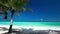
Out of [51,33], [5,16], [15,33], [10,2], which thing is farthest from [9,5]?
[51,33]

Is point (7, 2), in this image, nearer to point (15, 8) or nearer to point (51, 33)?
point (15, 8)

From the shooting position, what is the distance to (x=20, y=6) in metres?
14.0

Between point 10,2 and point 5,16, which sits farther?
point 5,16

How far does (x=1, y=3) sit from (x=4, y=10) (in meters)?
0.76

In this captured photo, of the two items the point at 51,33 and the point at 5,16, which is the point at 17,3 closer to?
the point at 5,16

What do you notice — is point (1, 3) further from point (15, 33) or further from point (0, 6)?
point (15, 33)

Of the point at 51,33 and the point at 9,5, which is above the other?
the point at 9,5

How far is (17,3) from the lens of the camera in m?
13.6

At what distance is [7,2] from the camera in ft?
45.1

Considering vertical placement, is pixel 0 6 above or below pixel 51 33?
above

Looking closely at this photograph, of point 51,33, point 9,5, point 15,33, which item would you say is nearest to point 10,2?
point 9,5

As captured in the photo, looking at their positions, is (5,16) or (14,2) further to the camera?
(5,16)

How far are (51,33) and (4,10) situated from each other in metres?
4.49

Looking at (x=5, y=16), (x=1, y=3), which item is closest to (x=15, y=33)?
(x=5, y=16)
